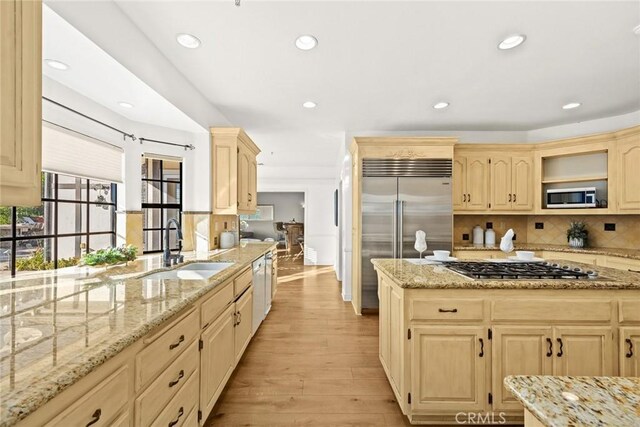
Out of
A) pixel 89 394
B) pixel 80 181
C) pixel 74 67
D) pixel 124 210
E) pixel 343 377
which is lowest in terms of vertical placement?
pixel 343 377

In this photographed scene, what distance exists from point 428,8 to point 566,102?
8.59 ft

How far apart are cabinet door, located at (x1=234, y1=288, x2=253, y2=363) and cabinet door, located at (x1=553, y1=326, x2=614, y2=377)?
2.19 m

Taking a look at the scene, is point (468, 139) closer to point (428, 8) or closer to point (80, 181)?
point (428, 8)

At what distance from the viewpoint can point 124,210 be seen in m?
2.92

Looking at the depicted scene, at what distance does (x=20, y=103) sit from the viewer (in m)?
0.81

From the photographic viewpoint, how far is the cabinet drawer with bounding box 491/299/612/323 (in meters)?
1.73

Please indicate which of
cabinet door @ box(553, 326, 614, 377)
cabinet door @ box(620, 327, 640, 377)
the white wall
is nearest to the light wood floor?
cabinet door @ box(553, 326, 614, 377)

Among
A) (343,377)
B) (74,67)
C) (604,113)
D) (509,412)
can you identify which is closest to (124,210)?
(74,67)

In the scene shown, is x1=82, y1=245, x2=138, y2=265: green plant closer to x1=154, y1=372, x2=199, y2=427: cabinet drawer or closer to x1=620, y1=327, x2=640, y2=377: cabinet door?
x1=154, y1=372, x2=199, y2=427: cabinet drawer

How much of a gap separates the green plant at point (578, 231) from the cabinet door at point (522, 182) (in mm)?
583

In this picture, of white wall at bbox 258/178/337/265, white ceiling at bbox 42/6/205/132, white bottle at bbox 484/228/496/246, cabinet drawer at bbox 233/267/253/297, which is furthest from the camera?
white wall at bbox 258/178/337/265

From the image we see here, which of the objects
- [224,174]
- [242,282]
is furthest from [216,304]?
[224,174]

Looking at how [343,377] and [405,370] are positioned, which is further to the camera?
[343,377]

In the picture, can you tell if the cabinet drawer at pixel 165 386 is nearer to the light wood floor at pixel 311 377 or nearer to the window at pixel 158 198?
the light wood floor at pixel 311 377
